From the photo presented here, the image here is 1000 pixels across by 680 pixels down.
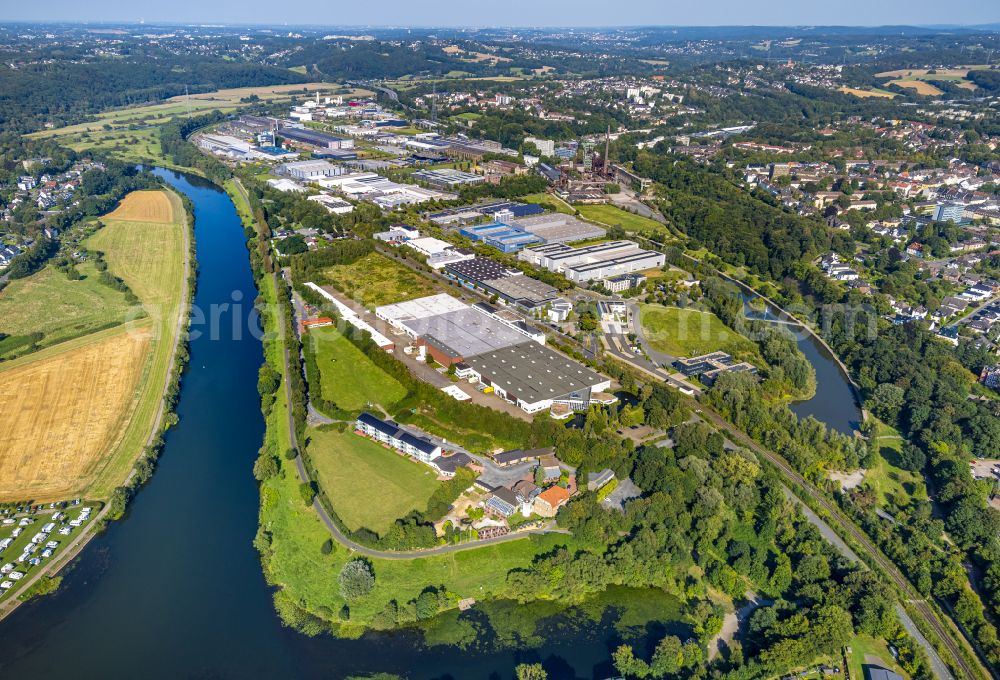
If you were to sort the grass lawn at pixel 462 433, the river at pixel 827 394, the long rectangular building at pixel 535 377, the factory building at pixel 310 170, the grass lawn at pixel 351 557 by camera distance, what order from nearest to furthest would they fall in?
the grass lawn at pixel 351 557 < the grass lawn at pixel 462 433 < the long rectangular building at pixel 535 377 < the river at pixel 827 394 < the factory building at pixel 310 170

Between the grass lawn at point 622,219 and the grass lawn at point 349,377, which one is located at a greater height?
the grass lawn at point 349,377

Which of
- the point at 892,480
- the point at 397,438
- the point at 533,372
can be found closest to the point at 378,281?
the point at 533,372

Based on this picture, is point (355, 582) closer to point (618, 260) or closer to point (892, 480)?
point (892, 480)

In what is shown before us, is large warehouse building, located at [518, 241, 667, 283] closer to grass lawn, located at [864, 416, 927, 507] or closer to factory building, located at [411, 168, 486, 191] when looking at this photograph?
factory building, located at [411, 168, 486, 191]

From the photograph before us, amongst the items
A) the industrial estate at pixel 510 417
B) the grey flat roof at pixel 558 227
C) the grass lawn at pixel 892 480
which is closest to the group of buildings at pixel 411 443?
the industrial estate at pixel 510 417

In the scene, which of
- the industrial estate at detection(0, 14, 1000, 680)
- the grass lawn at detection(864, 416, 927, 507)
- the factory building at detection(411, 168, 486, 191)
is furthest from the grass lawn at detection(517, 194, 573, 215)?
the grass lawn at detection(864, 416, 927, 507)

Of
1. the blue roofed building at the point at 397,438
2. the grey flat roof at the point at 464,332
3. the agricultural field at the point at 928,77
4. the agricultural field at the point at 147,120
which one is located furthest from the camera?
the agricultural field at the point at 928,77

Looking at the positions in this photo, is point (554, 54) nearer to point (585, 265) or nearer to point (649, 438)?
A: point (585, 265)

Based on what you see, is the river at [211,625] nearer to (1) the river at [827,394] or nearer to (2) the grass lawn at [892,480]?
(2) the grass lawn at [892,480]

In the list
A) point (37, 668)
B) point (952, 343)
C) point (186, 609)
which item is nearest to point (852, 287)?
point (952, 343)
